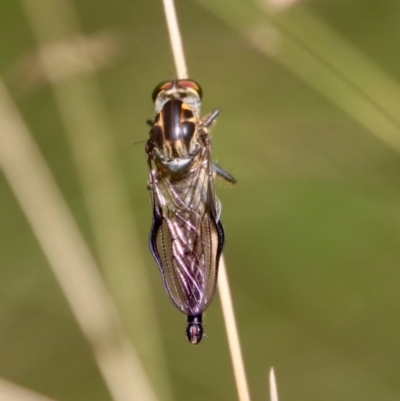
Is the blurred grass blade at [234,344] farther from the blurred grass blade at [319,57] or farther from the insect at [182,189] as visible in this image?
the blurred grass blade at [319,57]

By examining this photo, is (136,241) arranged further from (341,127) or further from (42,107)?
(341,127)

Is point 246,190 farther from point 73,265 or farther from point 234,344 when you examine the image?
point 234,344


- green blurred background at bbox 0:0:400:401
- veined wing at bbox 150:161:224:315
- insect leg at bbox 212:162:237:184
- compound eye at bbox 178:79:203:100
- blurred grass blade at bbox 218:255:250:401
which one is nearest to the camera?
blurred grass blade at bbox 218:255:250:401

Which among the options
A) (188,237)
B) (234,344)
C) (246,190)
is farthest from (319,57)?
(234,344)

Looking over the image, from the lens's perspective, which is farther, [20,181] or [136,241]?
[136,241]

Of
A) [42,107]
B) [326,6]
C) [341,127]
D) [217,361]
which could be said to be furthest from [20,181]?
[326,6]

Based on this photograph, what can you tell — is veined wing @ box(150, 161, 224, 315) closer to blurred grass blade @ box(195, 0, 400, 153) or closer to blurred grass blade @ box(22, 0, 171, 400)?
blurred grass blade @ box(22, 0, 171, 400)

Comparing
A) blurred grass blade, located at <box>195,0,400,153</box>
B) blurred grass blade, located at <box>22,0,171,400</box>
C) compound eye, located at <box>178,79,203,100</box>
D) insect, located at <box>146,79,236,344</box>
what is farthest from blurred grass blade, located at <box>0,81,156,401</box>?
blurred grass blade, located at <box>195,0,400,153</box>

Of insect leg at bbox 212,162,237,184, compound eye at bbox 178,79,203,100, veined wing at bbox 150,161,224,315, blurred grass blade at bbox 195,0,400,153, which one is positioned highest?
blurred grass blade at bbox 195,0,400,153
